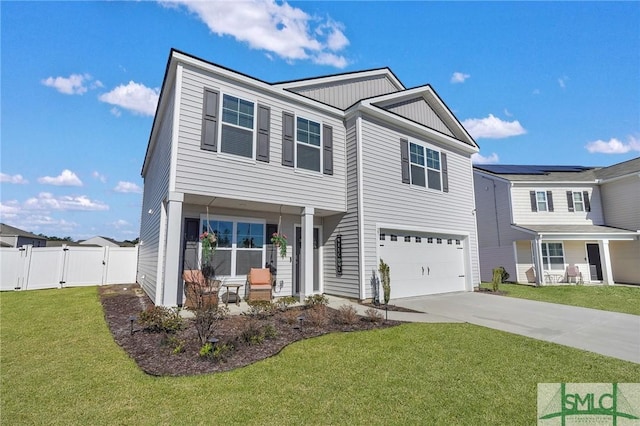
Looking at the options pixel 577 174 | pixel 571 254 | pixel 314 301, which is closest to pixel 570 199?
pixel 577 174

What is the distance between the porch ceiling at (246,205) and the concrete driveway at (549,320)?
419 centimetres

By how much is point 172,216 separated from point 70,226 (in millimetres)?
49337

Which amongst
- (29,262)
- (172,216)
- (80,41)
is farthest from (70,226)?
(172,216)

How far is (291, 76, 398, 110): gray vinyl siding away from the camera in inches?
409

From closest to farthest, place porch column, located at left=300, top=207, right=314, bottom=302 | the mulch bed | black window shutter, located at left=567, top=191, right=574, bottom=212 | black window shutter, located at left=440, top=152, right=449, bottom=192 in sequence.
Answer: the mulch bed
porch column, located at left=300, top=207, right=314, bottom=302
black window shutter, located at left=440, top=152, right=449, bottom=192
black window shutter, located at left=567, top=191, right=574, bottom=212

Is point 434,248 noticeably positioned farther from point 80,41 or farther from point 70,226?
point 70,226

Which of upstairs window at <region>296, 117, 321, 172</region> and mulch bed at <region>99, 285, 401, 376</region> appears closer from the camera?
mulch bed at <region>99, 285, 401, 376</region>

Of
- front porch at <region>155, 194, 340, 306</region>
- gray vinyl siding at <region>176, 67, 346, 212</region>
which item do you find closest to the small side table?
front porch at <region>155, 194, 340, 306</region>

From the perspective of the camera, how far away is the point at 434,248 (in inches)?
461

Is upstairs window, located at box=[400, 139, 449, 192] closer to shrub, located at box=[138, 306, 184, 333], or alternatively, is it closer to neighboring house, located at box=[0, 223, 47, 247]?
shrub, located at box=[138, 306, 184, 333]

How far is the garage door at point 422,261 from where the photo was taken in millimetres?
10211

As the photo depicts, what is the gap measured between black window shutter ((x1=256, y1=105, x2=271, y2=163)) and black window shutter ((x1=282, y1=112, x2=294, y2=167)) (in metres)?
0.54

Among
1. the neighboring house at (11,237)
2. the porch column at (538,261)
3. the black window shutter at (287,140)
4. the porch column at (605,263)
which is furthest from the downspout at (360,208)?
the neighboring house at (11,237)

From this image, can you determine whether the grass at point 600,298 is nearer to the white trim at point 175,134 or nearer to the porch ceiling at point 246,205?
the porch ceiling at point 246,205
